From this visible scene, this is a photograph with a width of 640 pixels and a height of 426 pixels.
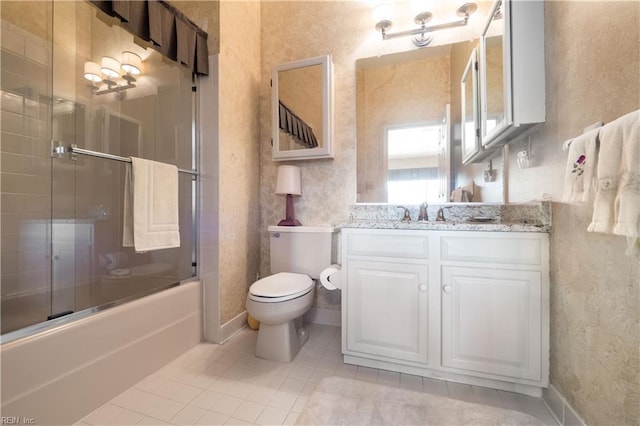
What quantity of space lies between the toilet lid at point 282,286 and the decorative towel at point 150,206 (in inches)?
22.6

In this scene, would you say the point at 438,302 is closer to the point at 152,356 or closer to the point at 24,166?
the point at 152,356

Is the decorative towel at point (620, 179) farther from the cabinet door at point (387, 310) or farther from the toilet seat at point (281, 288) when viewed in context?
the toilet seat at point (281, 288)

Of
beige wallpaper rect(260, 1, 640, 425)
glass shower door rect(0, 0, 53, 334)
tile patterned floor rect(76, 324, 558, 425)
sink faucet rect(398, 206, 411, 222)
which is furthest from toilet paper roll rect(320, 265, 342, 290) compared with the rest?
glass shower door rect(0, 0, 53, 334)

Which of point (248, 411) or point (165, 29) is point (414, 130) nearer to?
point (165, 29)

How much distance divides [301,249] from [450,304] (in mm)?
999

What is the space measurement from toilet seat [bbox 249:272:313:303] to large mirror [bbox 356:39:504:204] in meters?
0.76

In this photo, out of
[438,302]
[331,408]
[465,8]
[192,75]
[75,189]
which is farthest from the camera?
[192,75]

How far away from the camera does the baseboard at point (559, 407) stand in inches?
38.2

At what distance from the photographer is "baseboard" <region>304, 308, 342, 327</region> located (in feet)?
6.45

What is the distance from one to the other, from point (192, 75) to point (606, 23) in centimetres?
210

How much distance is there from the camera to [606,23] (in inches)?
32.2

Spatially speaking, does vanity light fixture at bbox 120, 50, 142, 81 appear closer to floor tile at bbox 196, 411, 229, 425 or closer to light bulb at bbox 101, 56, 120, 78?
light bulb at bbox 101, 56, 120, 78

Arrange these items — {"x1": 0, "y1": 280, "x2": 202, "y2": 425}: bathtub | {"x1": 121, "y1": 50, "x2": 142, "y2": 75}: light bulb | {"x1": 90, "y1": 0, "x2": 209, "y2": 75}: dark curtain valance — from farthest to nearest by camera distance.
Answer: {"x1": 121, "y1": 50, "x2": 142, "y2": 75}: light bulb < {"x1": 90, "y1": 0, "x2": 209, "y2": 75}: dark curtain valance < {"x1": 0, "y1": 280, "x2": 202, "y2": 425}: bathtub

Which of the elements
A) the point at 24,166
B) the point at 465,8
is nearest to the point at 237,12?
the point at 465,8
